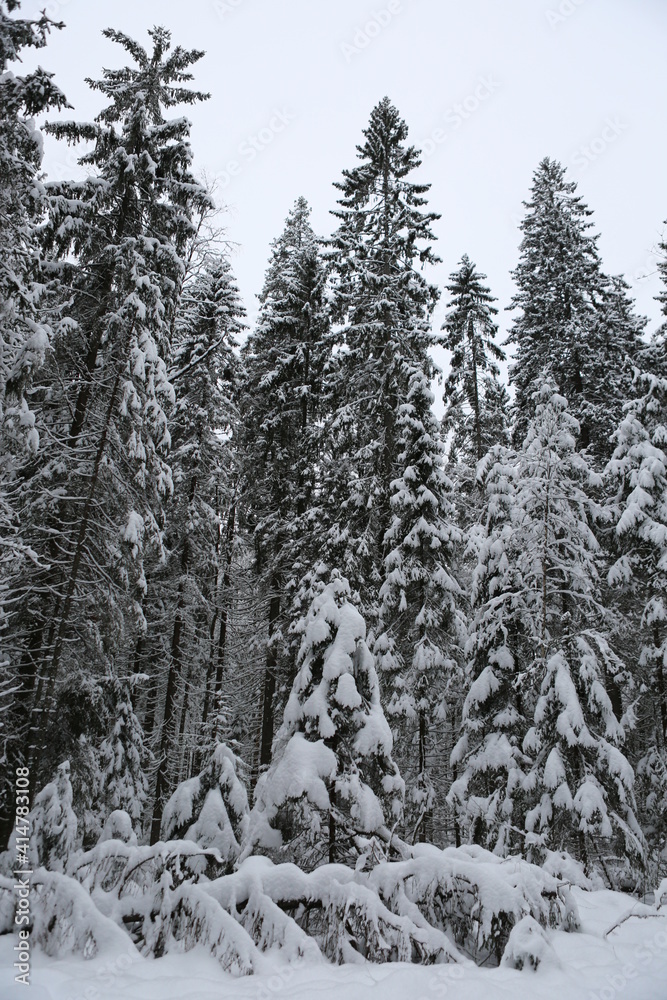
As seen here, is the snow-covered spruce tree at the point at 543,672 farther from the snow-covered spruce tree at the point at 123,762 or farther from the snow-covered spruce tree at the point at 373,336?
the snow-covered spruce tree at the point at 123,762

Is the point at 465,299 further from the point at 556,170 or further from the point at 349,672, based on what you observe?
the point at 349,672

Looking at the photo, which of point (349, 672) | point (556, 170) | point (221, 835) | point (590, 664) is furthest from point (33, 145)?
point (556, 170)

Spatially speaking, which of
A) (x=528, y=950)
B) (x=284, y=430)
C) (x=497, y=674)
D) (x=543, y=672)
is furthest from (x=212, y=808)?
(x=284, y=430)

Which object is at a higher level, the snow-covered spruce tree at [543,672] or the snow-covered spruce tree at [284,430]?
the snow-covered spruce tree at [284,430]

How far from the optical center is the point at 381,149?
795 inches

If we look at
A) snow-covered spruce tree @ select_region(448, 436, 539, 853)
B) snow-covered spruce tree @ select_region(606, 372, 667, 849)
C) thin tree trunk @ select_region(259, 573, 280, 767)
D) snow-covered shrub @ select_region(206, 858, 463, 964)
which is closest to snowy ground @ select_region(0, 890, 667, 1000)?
snow-covered shrub @ select_region(206, 858, 463, 964)

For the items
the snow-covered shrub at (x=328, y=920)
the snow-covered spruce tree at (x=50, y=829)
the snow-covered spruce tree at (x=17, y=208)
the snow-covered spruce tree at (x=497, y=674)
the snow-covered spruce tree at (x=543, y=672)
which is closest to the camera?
the snow-covered shrub at (x=328, y=920)

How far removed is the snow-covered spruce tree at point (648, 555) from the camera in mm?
13648

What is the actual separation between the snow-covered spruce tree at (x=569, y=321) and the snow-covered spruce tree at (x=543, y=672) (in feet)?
20.9

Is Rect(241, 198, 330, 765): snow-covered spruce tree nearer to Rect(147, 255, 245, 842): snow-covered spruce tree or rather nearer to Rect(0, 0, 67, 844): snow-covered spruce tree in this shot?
Rect(147, 255, 245, 842): snow-covered spruce tree

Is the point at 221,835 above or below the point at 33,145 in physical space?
below

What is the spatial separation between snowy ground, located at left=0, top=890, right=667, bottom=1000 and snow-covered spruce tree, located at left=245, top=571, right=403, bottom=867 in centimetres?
178

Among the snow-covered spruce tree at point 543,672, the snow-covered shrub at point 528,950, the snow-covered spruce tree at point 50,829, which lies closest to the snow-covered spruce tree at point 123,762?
the snow-covered spruce tree at point 50,829

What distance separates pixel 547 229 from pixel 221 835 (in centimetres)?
2388
